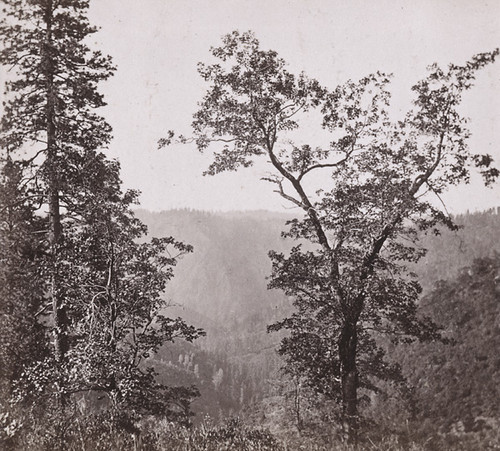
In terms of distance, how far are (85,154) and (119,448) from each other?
8027 mm

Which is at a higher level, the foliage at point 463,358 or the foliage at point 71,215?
the foliage at point 71,215

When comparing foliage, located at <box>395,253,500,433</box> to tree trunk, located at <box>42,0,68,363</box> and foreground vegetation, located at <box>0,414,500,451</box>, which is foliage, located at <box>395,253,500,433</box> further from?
foreground vegetation, located at <box>0,414,500,451</box>

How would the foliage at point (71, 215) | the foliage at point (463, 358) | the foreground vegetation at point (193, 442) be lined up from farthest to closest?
1. the foliage at point (463, 358)
2. the foliage at point (71, 215)
3. the foreground vegetation at point (193, 442)

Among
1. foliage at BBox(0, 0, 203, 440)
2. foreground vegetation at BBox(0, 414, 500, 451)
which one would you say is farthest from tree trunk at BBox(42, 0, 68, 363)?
foreground vegetation at BBox(0, 414, 500, 451)

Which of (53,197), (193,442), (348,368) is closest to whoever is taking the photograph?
(193,442)

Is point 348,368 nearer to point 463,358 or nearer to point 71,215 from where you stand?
point 71,215

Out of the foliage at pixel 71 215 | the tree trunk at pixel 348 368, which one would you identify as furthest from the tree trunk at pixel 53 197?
the tree trunk at pixel 348 368

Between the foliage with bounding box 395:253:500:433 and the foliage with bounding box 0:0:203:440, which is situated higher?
the foliage with bounding box 0:0:203:440

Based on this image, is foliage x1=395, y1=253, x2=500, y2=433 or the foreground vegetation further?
foliage x1=395, y1=253, x2=500, y2=433

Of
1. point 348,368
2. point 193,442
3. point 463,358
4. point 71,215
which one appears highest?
point 71,215

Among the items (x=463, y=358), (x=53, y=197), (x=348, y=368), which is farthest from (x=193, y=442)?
(x=463, y=358)

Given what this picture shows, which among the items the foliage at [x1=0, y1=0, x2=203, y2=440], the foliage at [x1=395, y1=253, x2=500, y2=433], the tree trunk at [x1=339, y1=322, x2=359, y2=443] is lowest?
the foliage at [x1=395, y1=253, x2=500, y2=433]

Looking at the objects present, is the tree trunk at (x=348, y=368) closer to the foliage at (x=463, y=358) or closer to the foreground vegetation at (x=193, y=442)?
the foreground vegetation at (x=193, y=442)

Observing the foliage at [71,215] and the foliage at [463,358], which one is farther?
the foliage at [463,358]
